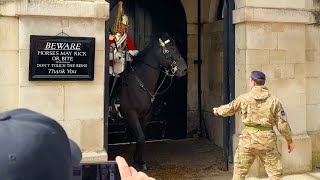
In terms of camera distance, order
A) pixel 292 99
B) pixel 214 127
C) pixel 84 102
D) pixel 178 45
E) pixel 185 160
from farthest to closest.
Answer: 1. pixel 178 45
2. pixel 214 127
3. pixel 185 160
4. pixel 292 99
5. pixel 84 102

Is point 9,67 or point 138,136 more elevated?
point 9,67

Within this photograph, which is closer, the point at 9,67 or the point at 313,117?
the point at 9,67

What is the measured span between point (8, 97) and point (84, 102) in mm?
1044

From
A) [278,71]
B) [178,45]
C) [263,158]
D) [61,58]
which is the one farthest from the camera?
[178,45]

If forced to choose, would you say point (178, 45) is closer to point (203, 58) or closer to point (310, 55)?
point (203, 58)

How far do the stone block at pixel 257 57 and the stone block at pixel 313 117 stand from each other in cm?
143

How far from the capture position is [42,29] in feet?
19.3

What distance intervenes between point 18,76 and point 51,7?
107 centimetres

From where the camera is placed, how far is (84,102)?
6117mm

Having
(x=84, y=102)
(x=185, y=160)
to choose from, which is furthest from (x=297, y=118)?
(x=84, y=102)

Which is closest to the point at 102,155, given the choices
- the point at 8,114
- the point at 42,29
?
the point at 42,29

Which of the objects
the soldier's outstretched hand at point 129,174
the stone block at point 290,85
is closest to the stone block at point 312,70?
the stone block at point 290,85

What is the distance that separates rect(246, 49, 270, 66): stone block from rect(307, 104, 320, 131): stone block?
4.70 ft

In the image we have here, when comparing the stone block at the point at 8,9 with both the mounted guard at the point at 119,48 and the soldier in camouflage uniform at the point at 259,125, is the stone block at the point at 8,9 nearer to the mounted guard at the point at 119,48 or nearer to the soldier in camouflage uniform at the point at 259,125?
the mounted guard at the point at 119,48
